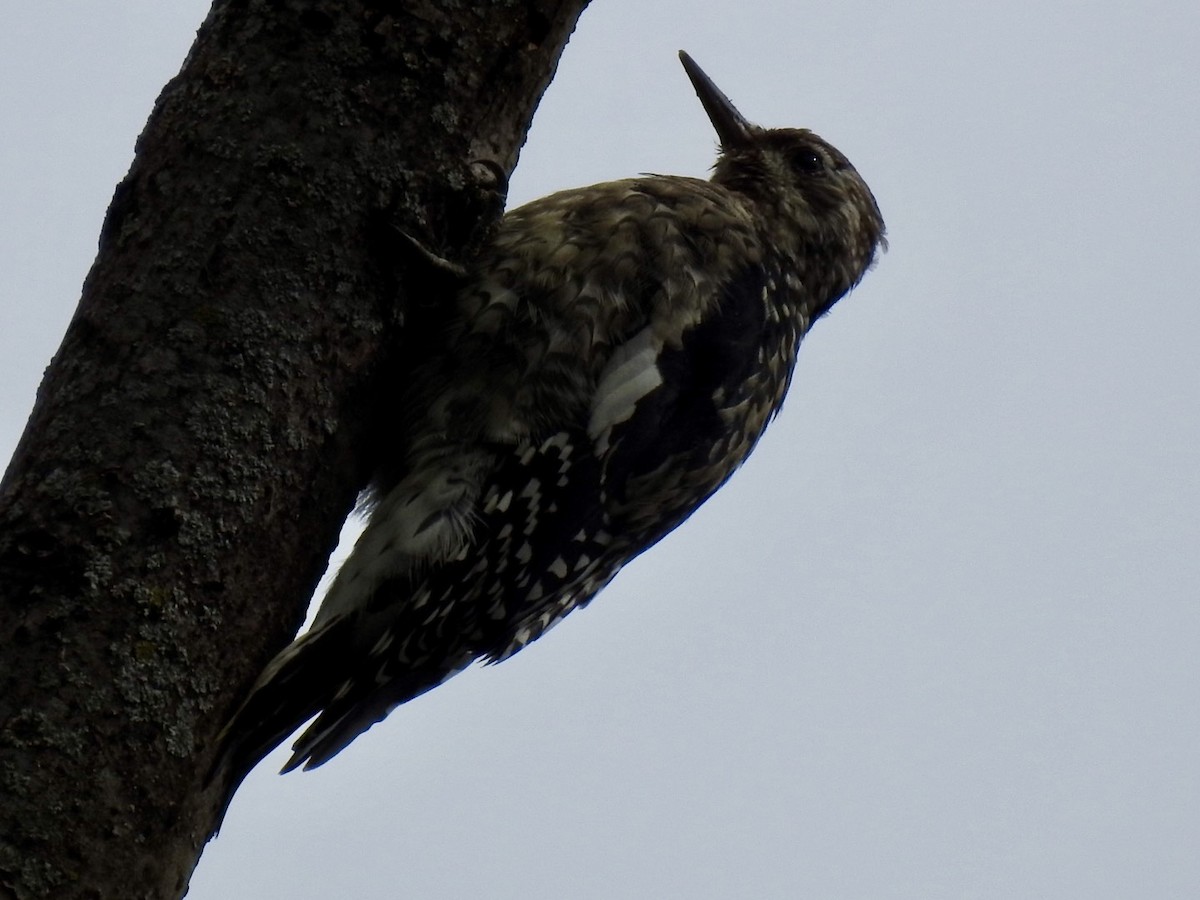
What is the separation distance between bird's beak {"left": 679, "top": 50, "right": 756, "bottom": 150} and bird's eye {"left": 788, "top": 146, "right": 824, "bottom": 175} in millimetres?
193

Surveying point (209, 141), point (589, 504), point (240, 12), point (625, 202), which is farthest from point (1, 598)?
point (625, 202)

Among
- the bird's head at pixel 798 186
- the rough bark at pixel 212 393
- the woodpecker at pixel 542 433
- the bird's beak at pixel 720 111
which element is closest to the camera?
the rough bark at pixel 212 393

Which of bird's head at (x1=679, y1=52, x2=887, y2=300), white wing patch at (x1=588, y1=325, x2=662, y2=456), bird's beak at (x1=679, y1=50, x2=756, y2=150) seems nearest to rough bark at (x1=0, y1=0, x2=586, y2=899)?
white wing patch at (x1=588, y1=325, x2=662, y2=456)

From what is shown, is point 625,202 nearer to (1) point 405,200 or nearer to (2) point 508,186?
(2) point 508,186

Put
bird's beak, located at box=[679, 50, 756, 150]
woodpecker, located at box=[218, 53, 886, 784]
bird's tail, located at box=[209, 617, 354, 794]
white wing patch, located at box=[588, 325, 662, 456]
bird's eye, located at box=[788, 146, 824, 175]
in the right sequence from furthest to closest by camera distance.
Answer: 1. bird's beak, located at box=[679, 50, 756, 150]
2. bird's eye, located at box=[788, 146, 824, 175]
3. white wing patch, located at box=[588, 325, 662, 456]
4. woodpecker, located at box=[218, 53, 886, 784]
5. bird's tail, located at box=[209, 617, 354, 794]

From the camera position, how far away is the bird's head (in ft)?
13.3

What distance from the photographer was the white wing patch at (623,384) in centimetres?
302

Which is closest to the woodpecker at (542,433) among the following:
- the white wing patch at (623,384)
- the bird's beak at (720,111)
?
the white wing patch at (623,384)

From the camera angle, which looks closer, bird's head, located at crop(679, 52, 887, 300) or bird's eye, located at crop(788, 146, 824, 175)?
bird's head, located at crop(679, 52, 887, 300)

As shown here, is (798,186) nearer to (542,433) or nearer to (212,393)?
(542,433)

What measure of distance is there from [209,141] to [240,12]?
0.26 m

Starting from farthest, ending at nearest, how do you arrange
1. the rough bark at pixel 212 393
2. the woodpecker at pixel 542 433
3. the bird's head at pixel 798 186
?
the bird's head at pixel 798 186 < the woodpecker at pixel 542 433 < the rough bark at pixel 212 393

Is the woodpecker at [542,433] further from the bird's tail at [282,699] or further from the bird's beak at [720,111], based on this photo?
the bird's beak at [720,111]

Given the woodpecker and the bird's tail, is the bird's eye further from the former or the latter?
the bird's tail
